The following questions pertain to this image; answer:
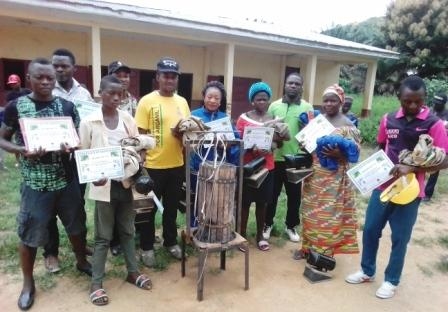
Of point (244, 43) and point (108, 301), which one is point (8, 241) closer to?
point (108, 301)

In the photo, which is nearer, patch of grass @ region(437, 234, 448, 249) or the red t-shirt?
the red t-shirt

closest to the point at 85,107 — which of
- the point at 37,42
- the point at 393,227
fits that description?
the point at 393,227

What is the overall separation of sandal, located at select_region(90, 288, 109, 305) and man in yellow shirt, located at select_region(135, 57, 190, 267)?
2.12ft

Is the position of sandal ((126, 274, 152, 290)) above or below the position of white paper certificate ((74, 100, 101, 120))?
below

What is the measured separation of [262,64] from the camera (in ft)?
40.0

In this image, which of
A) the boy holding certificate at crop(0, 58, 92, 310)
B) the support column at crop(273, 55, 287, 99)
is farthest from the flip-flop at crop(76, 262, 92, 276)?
the support column at crop(273, 55, 287, 99)

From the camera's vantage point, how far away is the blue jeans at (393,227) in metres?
3.09

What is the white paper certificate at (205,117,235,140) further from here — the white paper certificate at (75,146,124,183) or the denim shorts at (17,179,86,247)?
the denim shorts at (17,179,86,247)

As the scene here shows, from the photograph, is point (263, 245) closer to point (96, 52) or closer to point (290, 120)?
point (290, 120)

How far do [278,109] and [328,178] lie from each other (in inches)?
39.6

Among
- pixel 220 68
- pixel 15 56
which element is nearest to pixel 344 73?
pixel 220 68

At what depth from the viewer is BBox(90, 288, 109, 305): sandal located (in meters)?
2.95

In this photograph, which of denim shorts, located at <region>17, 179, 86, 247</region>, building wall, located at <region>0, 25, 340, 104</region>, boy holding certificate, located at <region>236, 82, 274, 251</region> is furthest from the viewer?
building wall, located at <region>0, 25, 340, 104</region>

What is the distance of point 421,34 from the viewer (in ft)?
57.2
